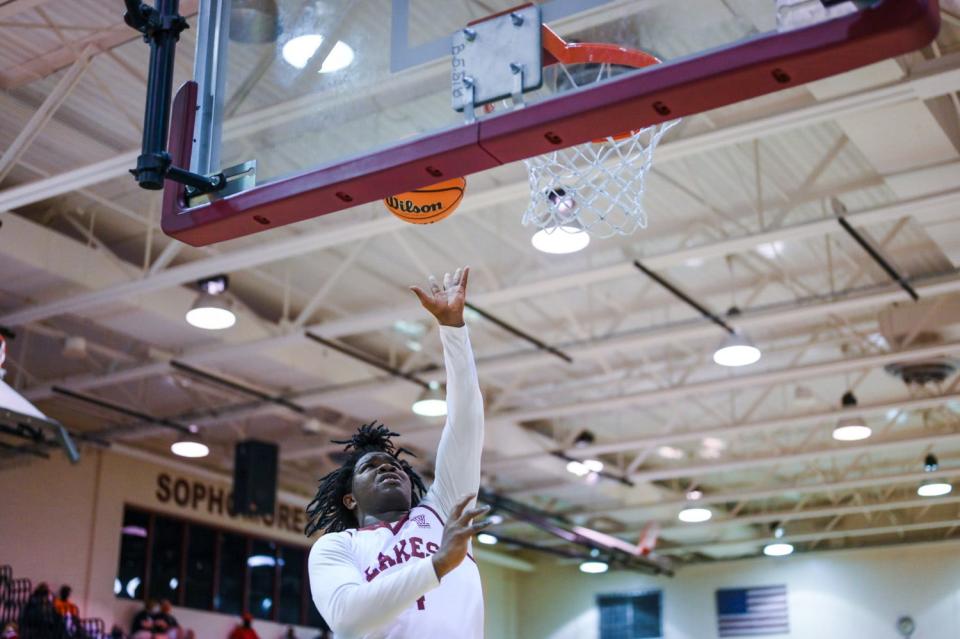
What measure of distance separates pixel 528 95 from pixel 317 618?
17.5 metres

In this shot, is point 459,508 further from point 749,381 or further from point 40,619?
point 40,619

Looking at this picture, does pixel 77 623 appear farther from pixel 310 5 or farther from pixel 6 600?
pixel 310 5

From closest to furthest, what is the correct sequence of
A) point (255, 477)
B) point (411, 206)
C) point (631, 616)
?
point (411, 206), point (255, 477), point (631, 616)

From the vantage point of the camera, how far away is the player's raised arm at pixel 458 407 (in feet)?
12.4

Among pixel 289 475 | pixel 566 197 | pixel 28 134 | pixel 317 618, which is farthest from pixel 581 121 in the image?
pixel 317 618

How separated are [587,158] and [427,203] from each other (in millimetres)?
844

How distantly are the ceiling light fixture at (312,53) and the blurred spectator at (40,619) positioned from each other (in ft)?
37.9

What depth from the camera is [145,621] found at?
15.7 m

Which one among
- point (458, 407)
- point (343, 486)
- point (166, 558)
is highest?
point (166, 558)

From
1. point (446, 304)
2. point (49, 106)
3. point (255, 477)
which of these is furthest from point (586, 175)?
point (255, 477)

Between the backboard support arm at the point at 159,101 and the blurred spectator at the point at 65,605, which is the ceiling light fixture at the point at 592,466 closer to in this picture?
the blurred spectator at the point at 65,605

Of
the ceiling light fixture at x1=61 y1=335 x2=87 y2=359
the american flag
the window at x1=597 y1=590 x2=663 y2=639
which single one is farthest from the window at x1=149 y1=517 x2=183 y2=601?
the american flag

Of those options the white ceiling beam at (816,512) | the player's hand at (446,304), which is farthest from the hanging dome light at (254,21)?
the white ceiling beam at (816,512)

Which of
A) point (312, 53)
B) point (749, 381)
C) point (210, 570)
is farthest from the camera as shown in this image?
point (210, 570)
